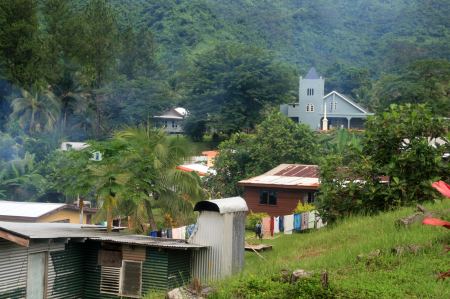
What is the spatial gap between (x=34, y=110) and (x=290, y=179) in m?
26.3

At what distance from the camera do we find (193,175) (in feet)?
75.6

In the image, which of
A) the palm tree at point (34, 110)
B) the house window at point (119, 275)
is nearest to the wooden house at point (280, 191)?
the house window at point (119, 275)

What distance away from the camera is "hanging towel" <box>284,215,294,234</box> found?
82.0 ft

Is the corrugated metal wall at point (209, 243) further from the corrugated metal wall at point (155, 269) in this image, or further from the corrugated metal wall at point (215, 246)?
the corrugated metal wall at point (155, 269)

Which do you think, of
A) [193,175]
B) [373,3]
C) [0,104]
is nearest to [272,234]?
[193,175]

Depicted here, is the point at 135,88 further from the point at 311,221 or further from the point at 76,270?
the point at 76,270

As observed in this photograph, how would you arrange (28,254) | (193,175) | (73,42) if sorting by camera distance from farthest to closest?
(73,42) < (193,175) < (28,254)

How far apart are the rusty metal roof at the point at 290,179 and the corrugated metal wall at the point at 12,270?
16.6 m

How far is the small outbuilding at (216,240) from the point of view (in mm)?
15078

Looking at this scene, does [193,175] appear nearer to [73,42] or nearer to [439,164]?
[439,164]

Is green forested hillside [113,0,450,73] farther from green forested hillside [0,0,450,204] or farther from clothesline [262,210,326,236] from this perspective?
clothesline [262,210,326,236]

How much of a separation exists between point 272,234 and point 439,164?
28.8 ft

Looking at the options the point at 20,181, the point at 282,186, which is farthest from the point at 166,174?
the point at 20,181

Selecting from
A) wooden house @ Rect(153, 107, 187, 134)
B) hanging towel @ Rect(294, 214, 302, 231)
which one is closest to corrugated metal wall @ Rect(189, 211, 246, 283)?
hanging towel @ Rect(294, 214, 302, 231)
